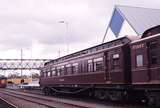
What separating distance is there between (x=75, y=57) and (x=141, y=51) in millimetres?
12922

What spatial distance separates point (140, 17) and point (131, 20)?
278 centimetres

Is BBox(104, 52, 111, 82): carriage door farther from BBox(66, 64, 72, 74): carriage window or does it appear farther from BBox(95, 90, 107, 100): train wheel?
BBox(66, 64, 72, 74): carriage window

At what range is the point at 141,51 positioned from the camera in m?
21.1

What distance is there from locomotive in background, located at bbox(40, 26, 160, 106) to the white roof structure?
1204 inches

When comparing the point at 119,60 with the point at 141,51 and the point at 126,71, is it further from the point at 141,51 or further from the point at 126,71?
the point at 141,51

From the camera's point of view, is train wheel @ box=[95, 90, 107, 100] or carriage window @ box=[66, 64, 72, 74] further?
carriage window @ box=[66, 64, 72, 74]

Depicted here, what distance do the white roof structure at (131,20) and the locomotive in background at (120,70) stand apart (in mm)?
30571

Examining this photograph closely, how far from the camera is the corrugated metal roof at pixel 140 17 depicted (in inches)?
2549

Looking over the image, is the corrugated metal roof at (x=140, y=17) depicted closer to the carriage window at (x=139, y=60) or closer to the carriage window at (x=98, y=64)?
the carriage window at (x=98, y=64)

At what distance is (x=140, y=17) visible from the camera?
6788 centimetres

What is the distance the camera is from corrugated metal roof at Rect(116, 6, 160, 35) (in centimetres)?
6475

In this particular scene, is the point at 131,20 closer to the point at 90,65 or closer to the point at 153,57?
the point at 90,65

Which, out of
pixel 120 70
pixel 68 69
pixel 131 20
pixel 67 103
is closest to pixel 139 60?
pixel 120 70

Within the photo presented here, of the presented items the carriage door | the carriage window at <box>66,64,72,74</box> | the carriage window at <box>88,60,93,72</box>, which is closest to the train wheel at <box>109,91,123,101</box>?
the carriage door
